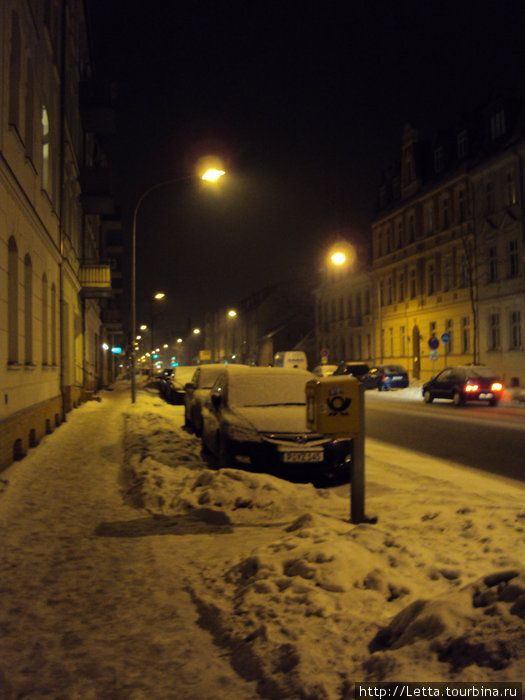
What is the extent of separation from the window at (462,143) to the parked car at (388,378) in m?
15.1

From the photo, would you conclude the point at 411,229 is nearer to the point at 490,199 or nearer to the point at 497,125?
the point at 490,199

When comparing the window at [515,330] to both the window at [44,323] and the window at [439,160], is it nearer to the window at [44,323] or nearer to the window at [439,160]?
the window at [439,160]

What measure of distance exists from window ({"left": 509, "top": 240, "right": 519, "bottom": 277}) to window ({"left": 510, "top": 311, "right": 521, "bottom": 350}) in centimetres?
217

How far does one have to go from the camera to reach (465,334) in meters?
41.9

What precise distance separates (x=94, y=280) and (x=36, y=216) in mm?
13520

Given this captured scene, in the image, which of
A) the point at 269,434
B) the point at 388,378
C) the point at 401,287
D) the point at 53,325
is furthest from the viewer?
the point at 401,287

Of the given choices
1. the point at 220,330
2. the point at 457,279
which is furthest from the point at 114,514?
the point at 220,330

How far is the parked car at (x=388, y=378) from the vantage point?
39.3 meters

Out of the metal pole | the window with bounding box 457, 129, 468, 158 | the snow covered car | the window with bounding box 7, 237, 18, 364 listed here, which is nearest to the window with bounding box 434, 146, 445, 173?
the window with bounding box 457, 129, 468, 158

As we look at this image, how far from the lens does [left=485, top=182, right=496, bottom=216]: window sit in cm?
3831

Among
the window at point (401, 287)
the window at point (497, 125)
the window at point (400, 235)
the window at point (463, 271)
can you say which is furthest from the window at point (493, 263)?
the window at point (400, 235)

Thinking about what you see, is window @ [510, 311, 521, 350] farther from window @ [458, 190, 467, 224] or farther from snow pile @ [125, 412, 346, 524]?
snow pile @ [125, 412, 346, 524]

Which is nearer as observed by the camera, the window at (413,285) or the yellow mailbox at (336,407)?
the yellow mailbox at (336,407)

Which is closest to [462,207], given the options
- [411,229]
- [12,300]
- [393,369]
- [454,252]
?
[454,252]
